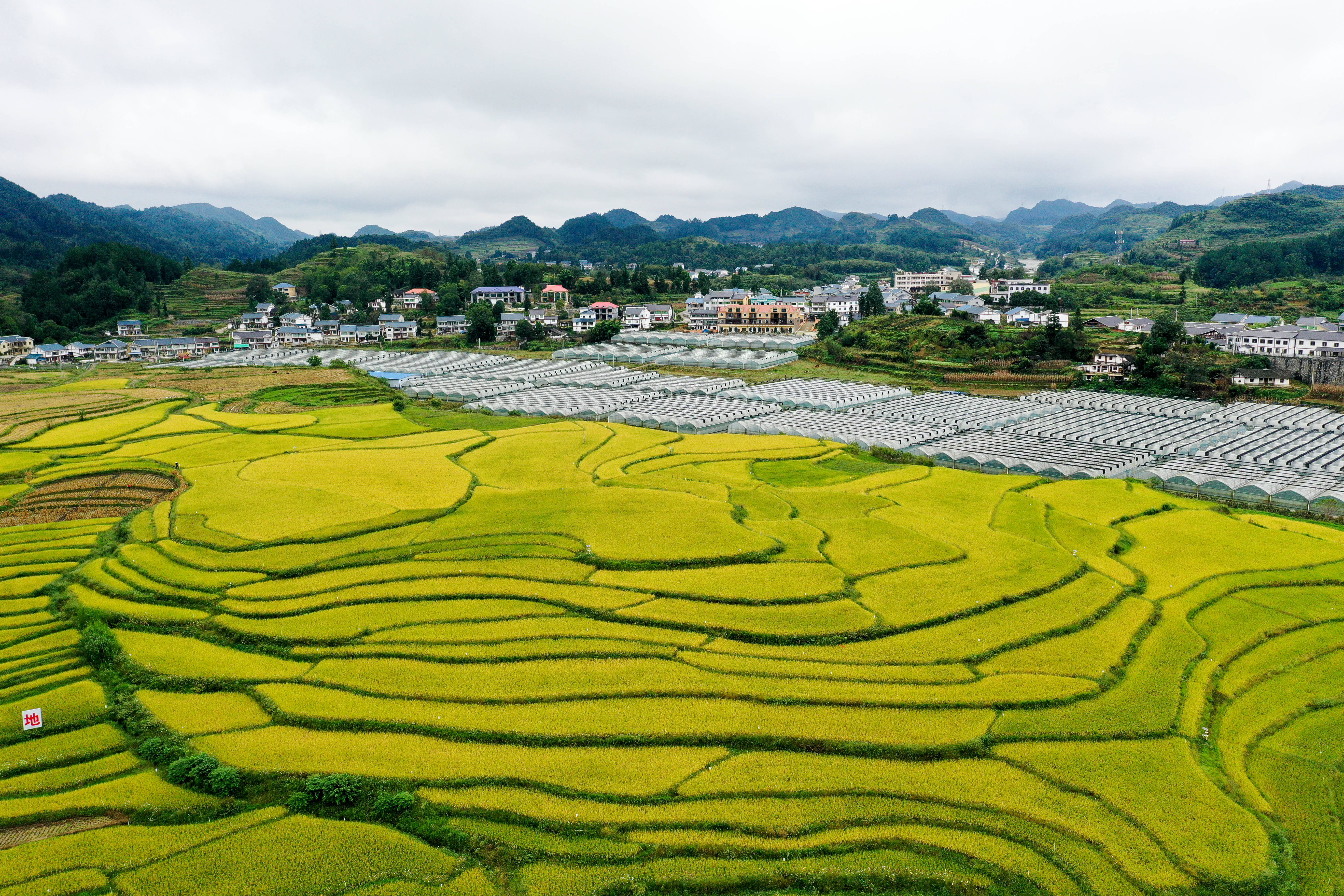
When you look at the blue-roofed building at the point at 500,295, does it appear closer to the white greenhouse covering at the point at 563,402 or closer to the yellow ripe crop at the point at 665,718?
the white greenhouse covering at the point at 563,402

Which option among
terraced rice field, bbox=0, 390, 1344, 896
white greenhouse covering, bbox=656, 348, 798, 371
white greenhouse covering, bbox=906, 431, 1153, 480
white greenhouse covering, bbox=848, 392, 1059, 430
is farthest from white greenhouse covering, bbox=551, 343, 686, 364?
terraced rice field, bbox=0, 390, 1344, 896

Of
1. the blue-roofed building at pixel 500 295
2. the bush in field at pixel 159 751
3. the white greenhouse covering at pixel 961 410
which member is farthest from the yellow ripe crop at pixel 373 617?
the blue-roofed building at pixel 500 295

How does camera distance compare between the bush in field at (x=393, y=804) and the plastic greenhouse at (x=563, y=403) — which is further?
the plastic greenhouse at (x=563, y=403)

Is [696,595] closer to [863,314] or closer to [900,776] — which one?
[900,776]

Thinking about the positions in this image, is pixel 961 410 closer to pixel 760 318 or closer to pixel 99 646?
pixel 99 646

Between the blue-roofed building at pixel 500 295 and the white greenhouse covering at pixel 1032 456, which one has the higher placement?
the blue-roofed building at pixel 500 295

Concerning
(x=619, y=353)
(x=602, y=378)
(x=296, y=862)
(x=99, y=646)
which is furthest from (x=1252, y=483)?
(x=619, y=353)

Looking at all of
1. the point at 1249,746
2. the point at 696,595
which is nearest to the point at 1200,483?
the point at 1249,746
